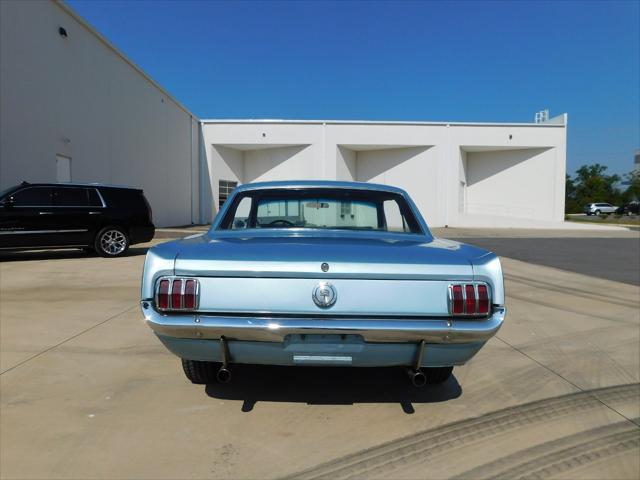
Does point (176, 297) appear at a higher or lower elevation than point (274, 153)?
lower

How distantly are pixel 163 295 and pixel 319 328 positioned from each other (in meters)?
0.83

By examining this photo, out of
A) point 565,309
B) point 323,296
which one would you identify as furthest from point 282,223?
point 565,309

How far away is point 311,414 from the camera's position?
2.95 meters

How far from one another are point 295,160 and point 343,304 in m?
25.7

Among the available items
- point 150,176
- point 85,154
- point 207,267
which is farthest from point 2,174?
point 207,267

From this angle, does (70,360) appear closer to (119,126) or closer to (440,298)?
(440,298)

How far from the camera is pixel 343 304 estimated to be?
94.1 inches

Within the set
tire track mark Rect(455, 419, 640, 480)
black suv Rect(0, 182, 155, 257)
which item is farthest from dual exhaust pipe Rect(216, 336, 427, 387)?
black suv Rect(0, 182, 155, 257)

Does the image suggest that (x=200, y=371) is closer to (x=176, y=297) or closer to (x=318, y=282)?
(x=176, y=297)

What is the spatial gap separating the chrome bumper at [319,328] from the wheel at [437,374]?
0.85 meters

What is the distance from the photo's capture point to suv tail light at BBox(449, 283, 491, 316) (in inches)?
94.8

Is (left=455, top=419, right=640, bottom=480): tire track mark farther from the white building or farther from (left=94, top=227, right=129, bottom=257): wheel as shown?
the white building

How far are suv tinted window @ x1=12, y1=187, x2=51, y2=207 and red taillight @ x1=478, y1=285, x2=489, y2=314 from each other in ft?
31.7

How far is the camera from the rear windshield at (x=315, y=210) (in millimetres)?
3605
